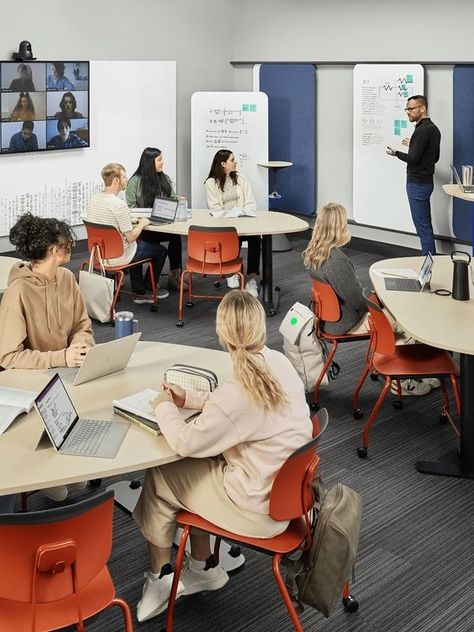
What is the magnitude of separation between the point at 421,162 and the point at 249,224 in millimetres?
1876

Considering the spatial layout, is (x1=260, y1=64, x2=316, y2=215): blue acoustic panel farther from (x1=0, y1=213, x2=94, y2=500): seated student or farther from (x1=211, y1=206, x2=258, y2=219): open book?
(x1=0, y1=213, x2=94, y2=500): seated student

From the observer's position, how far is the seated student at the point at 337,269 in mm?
4926

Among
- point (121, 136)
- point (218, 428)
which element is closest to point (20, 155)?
point (121, 136)

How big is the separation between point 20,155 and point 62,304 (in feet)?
15.9

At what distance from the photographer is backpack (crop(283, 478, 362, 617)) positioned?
110 inches

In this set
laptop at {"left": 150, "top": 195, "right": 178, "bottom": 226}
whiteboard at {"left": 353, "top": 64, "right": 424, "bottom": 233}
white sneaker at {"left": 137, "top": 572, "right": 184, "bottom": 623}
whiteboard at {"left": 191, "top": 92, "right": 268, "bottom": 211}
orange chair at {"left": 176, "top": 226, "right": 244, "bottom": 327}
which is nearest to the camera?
white sneaker at {"left": 137, "top": 572, "right": 184, "bottom": 623}

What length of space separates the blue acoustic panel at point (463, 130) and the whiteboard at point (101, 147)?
10.4ft

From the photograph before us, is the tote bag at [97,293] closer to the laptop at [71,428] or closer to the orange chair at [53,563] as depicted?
the laptop at [71,428]

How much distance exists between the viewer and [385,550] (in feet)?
11.8

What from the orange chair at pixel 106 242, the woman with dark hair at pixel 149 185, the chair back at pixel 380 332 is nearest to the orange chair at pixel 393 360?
the chair back at pixel 380 332

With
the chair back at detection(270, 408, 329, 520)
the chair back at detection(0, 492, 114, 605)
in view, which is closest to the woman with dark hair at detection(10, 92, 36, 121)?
the chair back at detection(270, 408, 329, 520)

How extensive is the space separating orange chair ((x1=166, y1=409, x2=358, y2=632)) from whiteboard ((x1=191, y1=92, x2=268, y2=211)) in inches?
258

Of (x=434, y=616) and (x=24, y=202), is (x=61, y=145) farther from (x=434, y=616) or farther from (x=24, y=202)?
(x=434, y=616)

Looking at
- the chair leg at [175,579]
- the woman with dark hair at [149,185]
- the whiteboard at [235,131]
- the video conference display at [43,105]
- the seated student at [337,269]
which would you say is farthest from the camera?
the whiteboard at [235,131]
